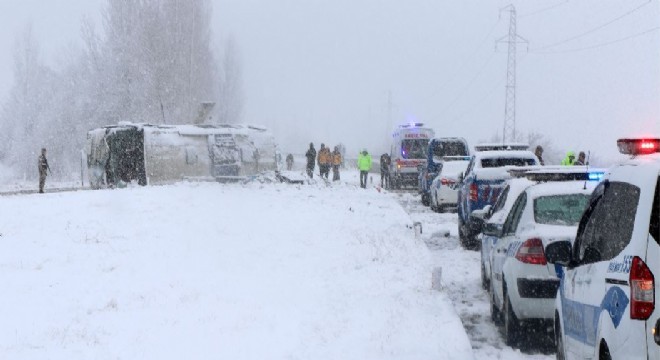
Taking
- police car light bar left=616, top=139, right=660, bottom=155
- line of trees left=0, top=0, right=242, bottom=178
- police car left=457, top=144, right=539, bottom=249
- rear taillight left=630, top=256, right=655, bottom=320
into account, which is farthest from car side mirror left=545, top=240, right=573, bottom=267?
line of trees left=0, top=0, right=242, bottom=178

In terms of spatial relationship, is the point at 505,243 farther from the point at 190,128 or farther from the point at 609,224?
the point at 190,128

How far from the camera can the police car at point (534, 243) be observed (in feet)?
26.5

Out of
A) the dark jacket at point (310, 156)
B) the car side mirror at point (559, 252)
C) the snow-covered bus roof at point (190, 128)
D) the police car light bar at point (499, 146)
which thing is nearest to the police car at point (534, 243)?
the car side mirror at point (559, 252)

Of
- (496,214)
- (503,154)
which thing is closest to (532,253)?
(496,214)

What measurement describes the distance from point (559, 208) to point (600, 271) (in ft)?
13.3

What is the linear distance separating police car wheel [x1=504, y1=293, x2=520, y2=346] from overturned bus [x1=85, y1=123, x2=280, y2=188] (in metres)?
23.0

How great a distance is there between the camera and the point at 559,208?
8719 mm

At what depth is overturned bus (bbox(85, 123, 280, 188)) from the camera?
3020 cm

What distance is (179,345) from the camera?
9.01m

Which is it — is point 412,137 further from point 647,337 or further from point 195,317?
point 647,337

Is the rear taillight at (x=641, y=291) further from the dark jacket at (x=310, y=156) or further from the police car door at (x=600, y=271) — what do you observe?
the dark jacket at (x=310, y=156)

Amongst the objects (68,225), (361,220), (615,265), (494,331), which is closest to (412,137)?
(361,220)

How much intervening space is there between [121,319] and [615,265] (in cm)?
750

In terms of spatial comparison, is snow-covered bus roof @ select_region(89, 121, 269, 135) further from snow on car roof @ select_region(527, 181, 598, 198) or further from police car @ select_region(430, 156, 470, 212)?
snow on car roof @ select_region(527, 181, 598, 198)
